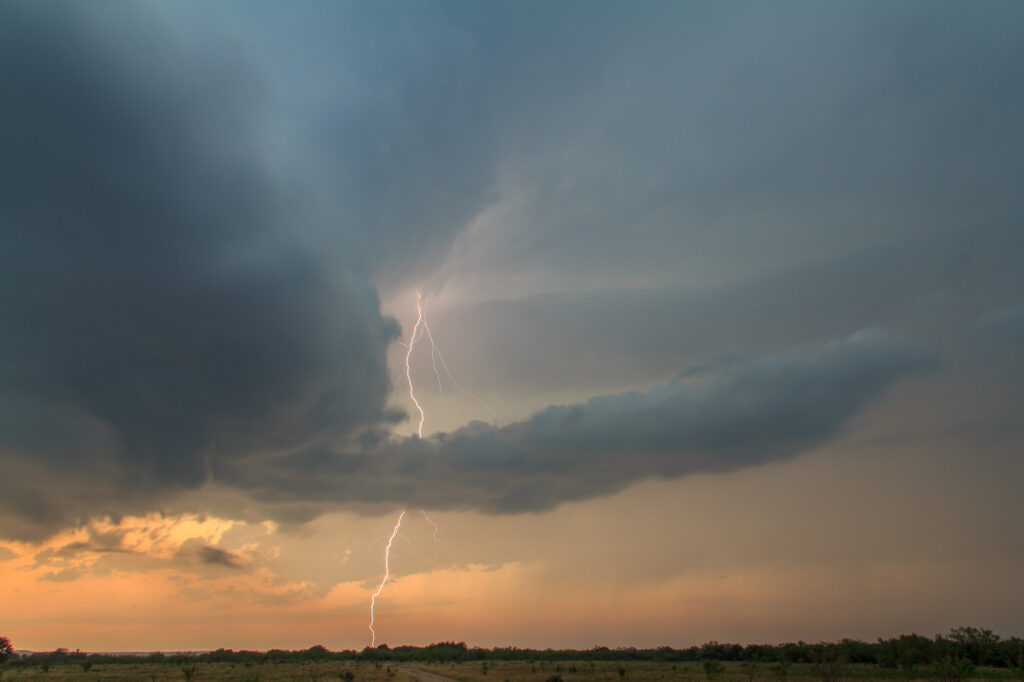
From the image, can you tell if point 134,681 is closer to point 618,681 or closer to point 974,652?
point 618,681

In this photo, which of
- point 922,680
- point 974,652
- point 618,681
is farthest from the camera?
point 974,652

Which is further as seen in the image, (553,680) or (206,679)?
(206,679)

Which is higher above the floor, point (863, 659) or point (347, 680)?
point (347, 680)

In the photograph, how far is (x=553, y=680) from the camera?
69.0m

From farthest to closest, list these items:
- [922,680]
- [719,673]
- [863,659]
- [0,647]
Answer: [0,647] → [863,659] → [719,673] → [922,680]

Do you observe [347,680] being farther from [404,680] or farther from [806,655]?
[806,655]

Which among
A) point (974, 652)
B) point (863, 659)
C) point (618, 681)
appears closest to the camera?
point (618, 681)

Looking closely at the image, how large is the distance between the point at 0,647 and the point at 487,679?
11091 centimetres

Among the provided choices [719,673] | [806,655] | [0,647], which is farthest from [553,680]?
[0,647]

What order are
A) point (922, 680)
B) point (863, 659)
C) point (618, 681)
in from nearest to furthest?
1. point (922, 680)
2. point (618, 681)
3. point (863, 659)

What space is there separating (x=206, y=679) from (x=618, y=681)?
177ft

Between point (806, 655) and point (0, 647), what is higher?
point (0, 647)

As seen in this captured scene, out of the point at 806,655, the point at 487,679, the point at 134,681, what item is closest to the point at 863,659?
the point at 806,655

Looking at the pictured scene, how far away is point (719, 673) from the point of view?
8394cm
